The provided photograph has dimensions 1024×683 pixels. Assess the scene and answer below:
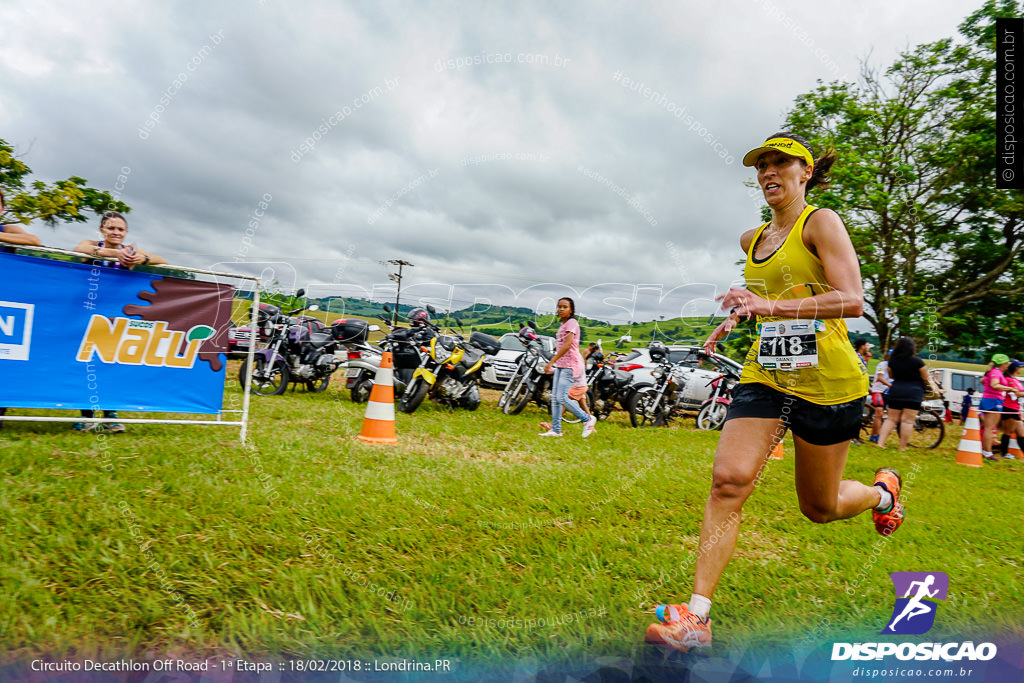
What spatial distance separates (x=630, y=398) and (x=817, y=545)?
20.7ft

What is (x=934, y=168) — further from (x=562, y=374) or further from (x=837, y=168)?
(x=562, y=374)

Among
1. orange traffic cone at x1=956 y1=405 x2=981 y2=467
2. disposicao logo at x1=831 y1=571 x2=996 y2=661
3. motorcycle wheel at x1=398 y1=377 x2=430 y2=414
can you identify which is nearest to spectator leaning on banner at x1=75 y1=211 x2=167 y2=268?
motorcycle wheel at x1=398 y1=377 x2=430 y2=414

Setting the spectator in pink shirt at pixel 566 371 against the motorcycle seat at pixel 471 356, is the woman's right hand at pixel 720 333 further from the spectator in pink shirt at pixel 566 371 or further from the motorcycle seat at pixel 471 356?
the motorcycle seat at pixel 471 356

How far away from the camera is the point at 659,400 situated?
32.5ft

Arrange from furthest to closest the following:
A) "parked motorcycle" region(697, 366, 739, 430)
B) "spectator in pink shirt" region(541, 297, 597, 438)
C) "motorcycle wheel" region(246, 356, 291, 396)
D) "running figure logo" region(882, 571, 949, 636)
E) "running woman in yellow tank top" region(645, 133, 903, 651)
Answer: "parked motorcycle" region(697, 366, 739, 430) < "motorcycle wheel" region(246, 356, 291, 396) < "spectator in pink shirt" region(541, 297, 597, 438) < "running figure logo" region(882, 571, 949, 636) < "running woman in yellow tank top" region(645, 133, 903, 651)

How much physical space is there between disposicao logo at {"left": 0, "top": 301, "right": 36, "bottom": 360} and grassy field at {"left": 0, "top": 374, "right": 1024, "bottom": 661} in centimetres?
70

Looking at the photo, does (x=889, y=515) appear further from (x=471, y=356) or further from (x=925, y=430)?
(x=925, y=430)

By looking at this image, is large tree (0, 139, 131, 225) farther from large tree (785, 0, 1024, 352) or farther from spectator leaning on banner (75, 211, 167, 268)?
large tree (785, 0, 1024, 352)

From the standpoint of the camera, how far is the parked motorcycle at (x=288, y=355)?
31.3 ft

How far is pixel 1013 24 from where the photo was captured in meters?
4.61

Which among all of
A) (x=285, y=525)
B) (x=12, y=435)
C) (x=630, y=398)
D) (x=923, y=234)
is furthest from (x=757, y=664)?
(x=923, y=234)

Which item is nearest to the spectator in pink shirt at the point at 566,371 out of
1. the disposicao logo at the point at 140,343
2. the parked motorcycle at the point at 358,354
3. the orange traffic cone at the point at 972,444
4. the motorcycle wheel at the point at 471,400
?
the motorcycle wheel at the point at 471,400

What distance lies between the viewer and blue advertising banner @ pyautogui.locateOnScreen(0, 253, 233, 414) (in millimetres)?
4074

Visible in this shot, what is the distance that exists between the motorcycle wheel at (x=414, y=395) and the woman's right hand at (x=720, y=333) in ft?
21.5
